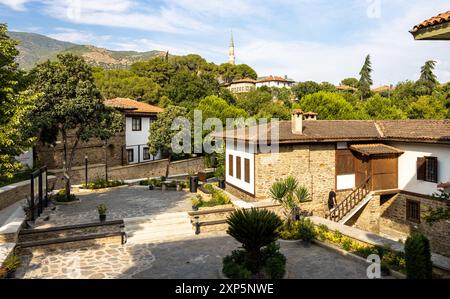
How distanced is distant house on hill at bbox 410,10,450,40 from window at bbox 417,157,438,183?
1429cm

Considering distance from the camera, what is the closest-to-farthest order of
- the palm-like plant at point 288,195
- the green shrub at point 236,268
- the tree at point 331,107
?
the green shrub at point 236,268 → the palm-like plant at point 288,195 → the tree at point 331,107

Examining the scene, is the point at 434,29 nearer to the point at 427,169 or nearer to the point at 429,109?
the point at 427,169

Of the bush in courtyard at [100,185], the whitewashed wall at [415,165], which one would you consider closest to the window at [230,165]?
the bush in courtyard at [100,185]

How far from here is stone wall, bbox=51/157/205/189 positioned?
2672cm

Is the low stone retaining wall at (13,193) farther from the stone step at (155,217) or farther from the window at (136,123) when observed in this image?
the window at (136,123)

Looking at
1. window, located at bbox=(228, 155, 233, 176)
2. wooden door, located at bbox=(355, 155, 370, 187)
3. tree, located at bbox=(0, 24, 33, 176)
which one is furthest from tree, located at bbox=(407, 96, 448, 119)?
tree, located at bbox=(0, 24, 33, 176)

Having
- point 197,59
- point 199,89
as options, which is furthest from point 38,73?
point 197,59

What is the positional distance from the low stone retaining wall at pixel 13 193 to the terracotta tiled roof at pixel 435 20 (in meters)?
19.4

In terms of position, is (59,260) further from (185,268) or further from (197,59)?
(197,59)

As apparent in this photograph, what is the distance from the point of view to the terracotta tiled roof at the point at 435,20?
220 inches

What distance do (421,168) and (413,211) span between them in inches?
99.1

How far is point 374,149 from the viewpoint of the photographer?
20094 mm

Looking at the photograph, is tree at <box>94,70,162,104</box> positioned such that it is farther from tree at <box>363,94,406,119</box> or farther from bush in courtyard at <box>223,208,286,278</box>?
bush in courtyard at <box>223,208,286,278</box>

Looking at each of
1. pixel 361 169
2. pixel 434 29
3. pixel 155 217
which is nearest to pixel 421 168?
pixel 361 169
